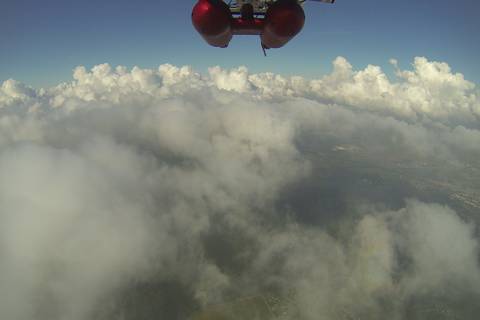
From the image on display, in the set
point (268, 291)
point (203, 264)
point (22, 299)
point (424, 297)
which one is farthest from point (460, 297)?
point (22, 299)

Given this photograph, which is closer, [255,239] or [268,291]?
[268,291]

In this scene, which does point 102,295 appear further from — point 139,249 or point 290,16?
point 290,16

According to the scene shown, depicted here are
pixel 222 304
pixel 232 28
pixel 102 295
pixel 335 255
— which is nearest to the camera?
pixel 232 28

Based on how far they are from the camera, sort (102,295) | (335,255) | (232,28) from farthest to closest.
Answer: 1. (335,255)
2. (102,295)
3. (232,28)

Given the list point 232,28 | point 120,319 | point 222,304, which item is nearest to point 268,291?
point 222,304

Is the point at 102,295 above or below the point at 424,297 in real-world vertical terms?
above

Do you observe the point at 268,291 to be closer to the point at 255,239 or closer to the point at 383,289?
the point at 255,239

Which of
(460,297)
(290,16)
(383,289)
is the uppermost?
(290,16)
